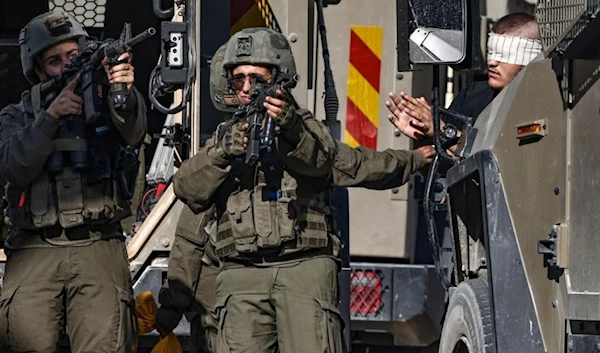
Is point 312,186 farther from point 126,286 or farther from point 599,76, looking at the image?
point 599,76

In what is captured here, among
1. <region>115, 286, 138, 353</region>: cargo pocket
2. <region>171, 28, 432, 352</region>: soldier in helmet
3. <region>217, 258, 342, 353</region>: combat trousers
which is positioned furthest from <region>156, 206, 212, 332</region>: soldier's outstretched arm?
<region>217, 258, 342, 353</region>: combat trousers

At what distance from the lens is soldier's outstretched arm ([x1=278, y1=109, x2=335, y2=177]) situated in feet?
16.1

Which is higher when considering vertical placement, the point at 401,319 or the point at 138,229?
the point at 138,229

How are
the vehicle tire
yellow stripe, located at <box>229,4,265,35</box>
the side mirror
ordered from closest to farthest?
the vehicle tire, the side mirror, yellow stripe, located at <box>229,4,265,35</box>

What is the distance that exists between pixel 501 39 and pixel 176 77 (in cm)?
145

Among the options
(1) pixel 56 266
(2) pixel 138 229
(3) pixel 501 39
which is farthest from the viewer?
(2) pixel 138 229

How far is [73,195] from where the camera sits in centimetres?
534

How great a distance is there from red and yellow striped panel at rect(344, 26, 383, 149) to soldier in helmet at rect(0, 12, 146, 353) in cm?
106


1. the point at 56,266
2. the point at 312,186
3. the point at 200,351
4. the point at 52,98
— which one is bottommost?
the point at 200,351

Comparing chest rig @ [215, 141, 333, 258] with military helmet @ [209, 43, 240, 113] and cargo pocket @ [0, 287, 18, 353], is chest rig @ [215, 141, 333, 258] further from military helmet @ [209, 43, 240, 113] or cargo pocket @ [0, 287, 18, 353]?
cargo pocket @ [0, 287, 18, 353]

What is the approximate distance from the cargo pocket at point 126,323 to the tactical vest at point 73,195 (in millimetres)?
313

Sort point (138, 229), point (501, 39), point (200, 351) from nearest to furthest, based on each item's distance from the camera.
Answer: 1. point (501, 39)
2. point (200, 351)
3. point (138, 229)

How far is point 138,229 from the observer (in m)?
6.09

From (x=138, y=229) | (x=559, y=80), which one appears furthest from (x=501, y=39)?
(x=138, y=229)
